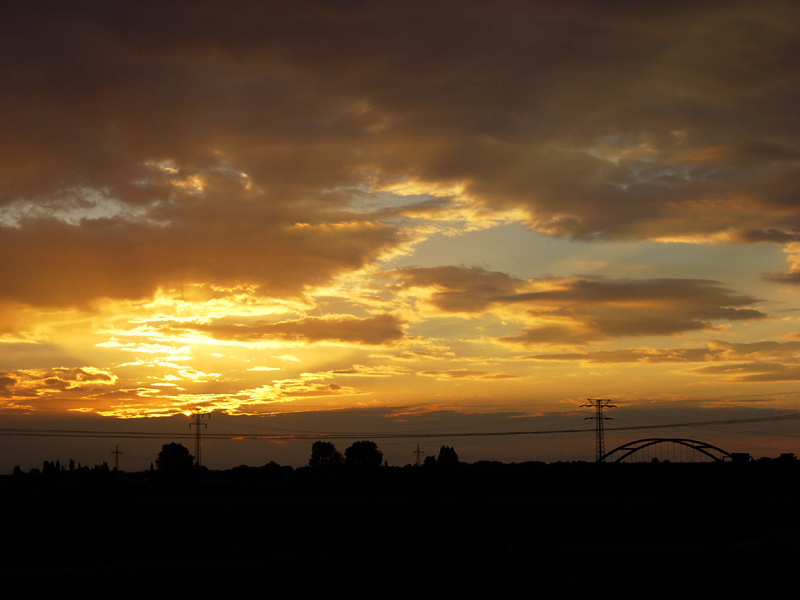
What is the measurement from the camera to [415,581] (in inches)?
1524

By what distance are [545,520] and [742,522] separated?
60.6 ft

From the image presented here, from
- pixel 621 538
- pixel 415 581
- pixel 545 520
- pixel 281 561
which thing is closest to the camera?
pixel 415 581

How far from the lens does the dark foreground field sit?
126 feet

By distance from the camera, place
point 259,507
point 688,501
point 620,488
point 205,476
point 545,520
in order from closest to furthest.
A: point 545,520
point 259,507
point 688,501
point 620,488
point 205,476

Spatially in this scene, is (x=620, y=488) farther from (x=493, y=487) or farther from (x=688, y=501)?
(x=688, y=501)

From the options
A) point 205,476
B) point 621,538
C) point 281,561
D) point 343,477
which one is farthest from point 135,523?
point 205,476

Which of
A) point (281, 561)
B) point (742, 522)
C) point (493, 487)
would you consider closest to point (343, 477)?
point (493, 487)

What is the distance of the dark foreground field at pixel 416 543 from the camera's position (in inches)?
1511

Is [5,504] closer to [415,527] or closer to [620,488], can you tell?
[415,527]

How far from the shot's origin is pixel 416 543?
182 feet

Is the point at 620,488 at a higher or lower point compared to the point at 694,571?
lower

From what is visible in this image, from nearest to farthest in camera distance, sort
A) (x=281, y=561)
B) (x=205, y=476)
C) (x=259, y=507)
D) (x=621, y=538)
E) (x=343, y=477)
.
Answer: (x=281, y=561) < (x=621, y=538) < (x=259, y=507) < (x=343, y=477) < (x=205, y=476)

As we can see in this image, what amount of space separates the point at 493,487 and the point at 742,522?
60.8m

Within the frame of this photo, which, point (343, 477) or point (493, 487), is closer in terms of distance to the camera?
point (493, 487)
